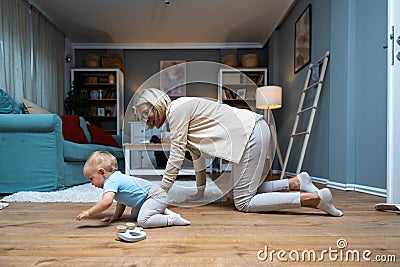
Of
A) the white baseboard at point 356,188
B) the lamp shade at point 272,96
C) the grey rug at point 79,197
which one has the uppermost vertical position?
the lamp shade at point 272,96

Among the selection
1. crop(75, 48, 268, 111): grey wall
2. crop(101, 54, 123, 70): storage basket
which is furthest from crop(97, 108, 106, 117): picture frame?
crop(101, 54, 123, 70): storage basket

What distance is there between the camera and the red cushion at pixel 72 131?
12.6 feet

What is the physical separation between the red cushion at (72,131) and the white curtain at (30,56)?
0.73 m

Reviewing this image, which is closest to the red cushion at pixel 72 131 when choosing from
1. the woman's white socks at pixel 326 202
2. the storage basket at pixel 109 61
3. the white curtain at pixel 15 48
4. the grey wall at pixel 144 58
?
the white curtain at pixel 15 48

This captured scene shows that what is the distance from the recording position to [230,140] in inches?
71.4

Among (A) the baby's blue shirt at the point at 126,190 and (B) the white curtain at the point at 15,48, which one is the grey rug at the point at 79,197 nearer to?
(A) the baby's blue shirt at the point at 126,190

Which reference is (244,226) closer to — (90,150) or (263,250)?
(263,250)

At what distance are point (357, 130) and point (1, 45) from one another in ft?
12.4

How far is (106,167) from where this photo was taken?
1.57m

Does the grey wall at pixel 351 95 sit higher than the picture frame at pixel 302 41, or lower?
lower

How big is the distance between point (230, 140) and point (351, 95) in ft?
5.49

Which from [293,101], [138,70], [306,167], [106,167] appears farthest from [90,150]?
[138,70]

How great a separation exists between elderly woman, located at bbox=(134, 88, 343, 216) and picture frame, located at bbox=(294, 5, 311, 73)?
254cm

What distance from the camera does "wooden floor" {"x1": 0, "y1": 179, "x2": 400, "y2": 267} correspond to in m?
1.07
